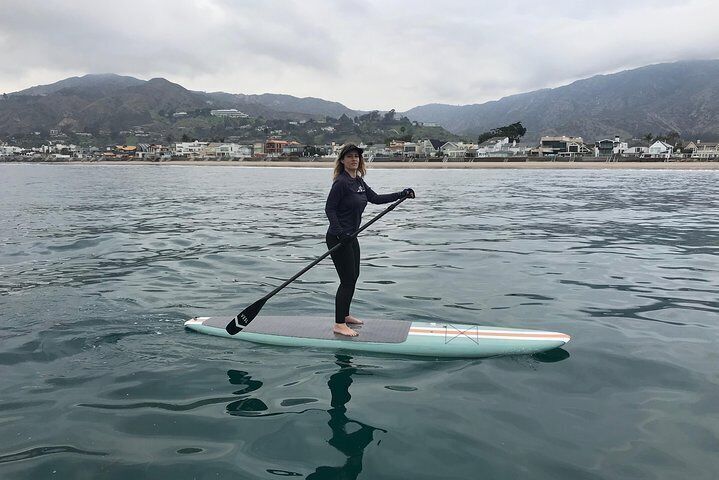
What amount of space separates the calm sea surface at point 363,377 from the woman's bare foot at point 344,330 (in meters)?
0.41

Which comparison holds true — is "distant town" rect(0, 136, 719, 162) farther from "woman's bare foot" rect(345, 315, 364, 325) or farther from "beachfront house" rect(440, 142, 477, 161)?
"woman's bare foot" rect(345, 315, 364, 325)

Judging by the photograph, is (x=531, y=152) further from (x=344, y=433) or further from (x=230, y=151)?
(x=344, y=433)

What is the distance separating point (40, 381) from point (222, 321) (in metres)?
2.65

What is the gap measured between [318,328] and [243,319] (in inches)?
46.3

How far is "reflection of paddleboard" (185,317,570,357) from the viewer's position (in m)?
6.96

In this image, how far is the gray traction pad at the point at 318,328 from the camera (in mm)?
7355

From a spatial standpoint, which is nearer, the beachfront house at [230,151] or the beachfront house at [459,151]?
the beachfront house at [459,151]

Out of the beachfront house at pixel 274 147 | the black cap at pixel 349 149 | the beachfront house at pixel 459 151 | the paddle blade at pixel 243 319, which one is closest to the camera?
the black cap at pixel 349 149

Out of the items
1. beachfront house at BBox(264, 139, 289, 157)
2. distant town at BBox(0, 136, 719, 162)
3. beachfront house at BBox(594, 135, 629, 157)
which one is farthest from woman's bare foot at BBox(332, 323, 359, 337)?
beachfront house at BBox(264, 139, 289, 157)

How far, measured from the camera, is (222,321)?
817 cm

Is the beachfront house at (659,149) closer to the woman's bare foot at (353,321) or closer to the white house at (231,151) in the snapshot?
the white house at (231,151)

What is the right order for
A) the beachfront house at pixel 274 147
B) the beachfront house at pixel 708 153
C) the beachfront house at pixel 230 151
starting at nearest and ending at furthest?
1. the beachfront house at pixel 708 153
2. the beachfront house at pixel 230 151
3. the beachfront house at pixel 274 147

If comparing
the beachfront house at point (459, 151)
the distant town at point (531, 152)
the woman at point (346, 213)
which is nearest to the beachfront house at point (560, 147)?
the distant town at point (531, 152)

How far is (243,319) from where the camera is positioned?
747 cm
